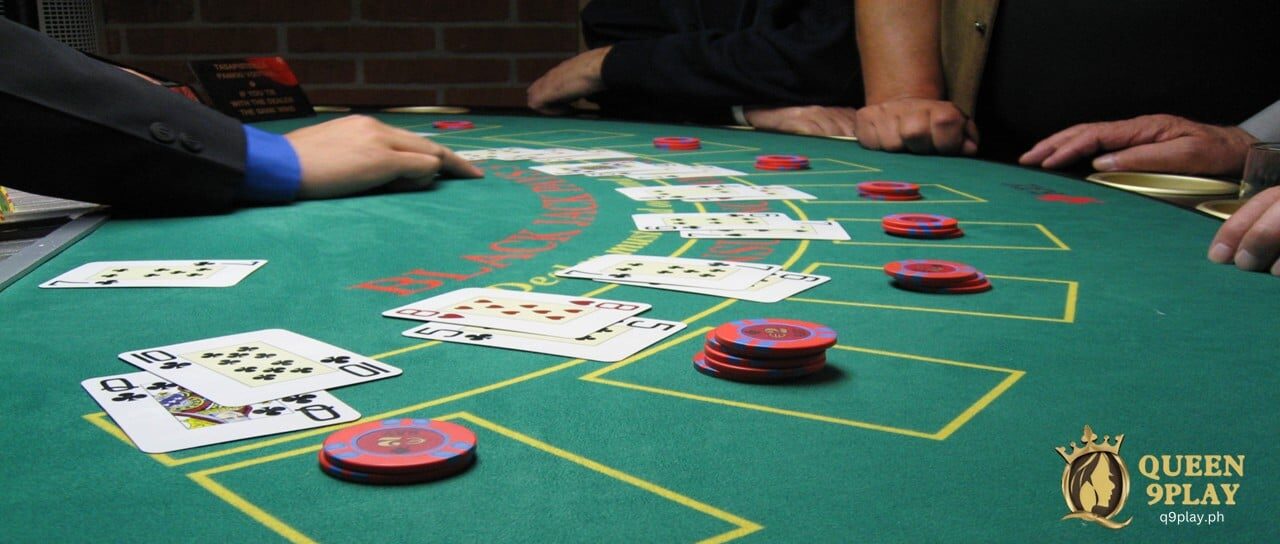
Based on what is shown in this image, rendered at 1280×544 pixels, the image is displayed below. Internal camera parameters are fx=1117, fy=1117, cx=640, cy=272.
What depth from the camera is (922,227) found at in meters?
1.68

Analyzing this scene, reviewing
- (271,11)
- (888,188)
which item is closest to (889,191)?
(888,188)

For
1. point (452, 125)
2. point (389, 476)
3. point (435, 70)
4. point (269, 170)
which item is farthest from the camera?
point (435, 70)

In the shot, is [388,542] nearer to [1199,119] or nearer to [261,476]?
[261,476]

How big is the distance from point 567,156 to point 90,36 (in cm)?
316

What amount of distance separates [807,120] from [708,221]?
1.65m

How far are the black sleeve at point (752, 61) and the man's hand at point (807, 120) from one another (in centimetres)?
8

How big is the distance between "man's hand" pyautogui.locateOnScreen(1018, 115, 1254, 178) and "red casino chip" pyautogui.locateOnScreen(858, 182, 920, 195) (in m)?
0.52

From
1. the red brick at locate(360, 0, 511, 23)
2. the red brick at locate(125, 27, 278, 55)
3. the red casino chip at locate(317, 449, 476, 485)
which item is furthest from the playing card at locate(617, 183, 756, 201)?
the red brick at locate(125, 27, 278, 55)

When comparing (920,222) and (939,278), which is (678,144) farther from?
(939,278)

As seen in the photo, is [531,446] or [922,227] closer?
[531,446]

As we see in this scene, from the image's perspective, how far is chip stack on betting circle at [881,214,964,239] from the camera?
168 cm

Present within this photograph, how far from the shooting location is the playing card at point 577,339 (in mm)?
1060

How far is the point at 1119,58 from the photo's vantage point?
9.05 feet

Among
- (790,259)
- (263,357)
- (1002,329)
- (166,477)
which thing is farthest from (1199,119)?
(166,477)
